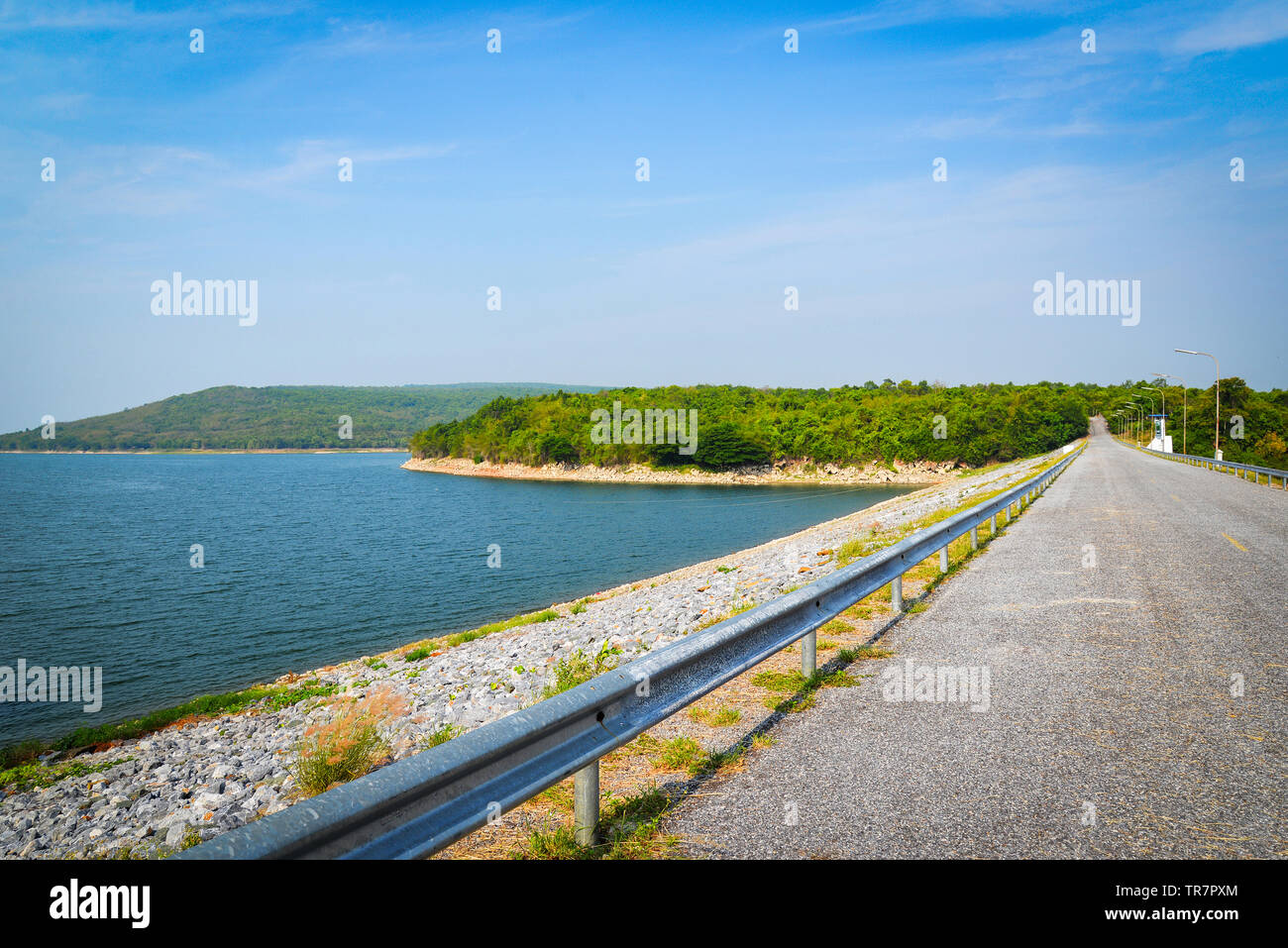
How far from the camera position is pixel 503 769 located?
2971 mm

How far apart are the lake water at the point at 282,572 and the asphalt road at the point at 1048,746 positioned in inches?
589

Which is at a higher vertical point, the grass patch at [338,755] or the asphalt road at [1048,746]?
the asphalt road at [1048,746]

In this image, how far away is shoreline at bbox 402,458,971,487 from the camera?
104062 mm

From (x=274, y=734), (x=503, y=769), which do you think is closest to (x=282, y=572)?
(x=274, y=734)

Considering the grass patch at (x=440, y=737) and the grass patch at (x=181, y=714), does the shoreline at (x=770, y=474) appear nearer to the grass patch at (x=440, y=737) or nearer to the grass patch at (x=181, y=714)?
the grass patch at (x=181, y=714)

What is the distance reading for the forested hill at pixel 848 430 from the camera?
4035 inches

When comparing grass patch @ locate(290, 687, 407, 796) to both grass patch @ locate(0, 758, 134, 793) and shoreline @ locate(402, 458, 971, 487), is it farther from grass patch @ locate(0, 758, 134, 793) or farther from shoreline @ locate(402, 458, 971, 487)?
shoreline @ locate(402, 458, 971, 487)

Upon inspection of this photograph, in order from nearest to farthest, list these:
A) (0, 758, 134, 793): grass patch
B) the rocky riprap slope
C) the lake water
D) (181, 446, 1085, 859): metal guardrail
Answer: (181, 446, 1085, 859): metal guardrail < the rocky riprap slope < (0, 758, 134, 793): grass patch < the lake water

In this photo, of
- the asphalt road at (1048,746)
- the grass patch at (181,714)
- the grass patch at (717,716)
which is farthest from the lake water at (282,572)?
the asphalt road at (1048,746)

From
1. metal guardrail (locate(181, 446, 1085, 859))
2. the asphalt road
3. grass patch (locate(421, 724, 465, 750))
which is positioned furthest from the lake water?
the asphalt road

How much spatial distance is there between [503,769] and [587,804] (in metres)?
0.55

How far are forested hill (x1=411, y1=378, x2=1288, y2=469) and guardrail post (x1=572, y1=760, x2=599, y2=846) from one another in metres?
98.6
